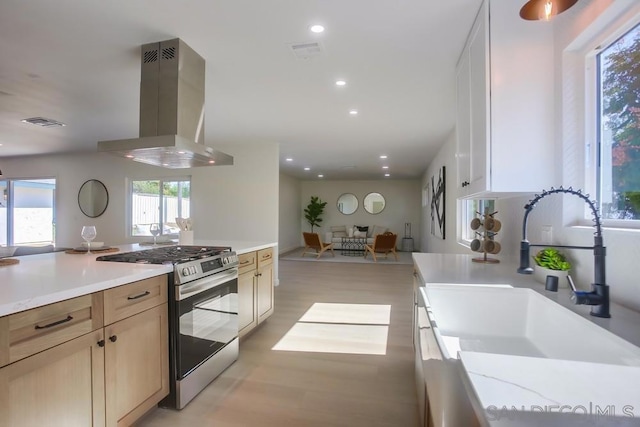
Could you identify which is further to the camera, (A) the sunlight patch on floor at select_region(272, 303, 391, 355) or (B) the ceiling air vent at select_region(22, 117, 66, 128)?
(B) the ceiling air vent at select_region(22, 117, 66, 128)

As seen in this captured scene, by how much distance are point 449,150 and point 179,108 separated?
12.9 ft

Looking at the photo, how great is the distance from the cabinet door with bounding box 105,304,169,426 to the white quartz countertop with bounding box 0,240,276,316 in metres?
0.22

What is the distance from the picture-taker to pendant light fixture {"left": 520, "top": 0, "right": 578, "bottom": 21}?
1133 millimetres

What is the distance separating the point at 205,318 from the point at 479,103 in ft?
7.13


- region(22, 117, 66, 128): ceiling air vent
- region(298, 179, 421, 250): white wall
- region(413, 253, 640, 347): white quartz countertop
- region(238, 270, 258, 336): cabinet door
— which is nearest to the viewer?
region(413, 253, 640, 347): white quartz countertop

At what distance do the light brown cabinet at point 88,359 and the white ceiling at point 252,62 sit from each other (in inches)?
64.8

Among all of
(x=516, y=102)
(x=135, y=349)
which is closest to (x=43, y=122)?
(x=135, y=349)

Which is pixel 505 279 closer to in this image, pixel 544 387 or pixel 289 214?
pixel 544 387

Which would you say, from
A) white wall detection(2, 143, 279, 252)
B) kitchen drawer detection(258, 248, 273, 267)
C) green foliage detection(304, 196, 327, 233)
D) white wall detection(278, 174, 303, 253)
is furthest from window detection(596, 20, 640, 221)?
green foliage detection(304, 196, 327, 233)

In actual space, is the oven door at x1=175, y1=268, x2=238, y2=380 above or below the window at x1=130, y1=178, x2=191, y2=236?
below

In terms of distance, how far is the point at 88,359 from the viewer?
136cm

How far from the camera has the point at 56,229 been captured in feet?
21.7

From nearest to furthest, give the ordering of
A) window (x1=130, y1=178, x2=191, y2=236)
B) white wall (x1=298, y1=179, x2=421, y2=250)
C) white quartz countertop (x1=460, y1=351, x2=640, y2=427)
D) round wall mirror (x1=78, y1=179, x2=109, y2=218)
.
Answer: white quartz countertop (x1=460, y1=351, x2=640, y2=427)
window (x1=130, y1=178, x2=191, y2=236)
round wall mirror (x1=78, y1=179, x2=109, y2=218)
white wall (x1=298, y1=179, x2=421, y2=250)

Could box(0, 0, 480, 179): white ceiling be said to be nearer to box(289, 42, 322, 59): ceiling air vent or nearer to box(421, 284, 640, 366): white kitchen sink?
box(289, 42, 322, 59): ceiling air vent
